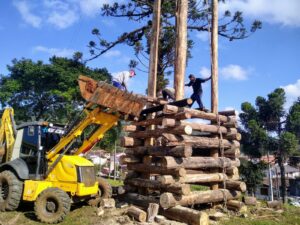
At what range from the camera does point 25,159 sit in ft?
35.1

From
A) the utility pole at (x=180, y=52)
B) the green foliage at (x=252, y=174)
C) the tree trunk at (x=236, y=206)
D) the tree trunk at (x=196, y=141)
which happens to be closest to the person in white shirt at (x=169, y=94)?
the utility pole at (x=180, y=52)

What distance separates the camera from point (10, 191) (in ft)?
32.3

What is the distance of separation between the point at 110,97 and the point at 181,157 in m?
2.72

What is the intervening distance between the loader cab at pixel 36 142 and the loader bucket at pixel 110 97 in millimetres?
2078

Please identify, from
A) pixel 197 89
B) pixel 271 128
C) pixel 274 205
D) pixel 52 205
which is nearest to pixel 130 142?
pixel 197 89

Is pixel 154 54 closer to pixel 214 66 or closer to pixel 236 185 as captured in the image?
pixel 214 66

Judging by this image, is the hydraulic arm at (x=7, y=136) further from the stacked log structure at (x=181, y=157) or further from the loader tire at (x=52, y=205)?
the stacked log structure at (x=181, y=157)

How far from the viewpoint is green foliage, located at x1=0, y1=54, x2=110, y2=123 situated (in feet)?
108

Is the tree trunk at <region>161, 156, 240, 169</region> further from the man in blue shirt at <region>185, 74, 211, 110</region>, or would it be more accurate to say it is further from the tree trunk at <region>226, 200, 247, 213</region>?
the man in blue shirt at <region>185, 74, 211, 110</region>

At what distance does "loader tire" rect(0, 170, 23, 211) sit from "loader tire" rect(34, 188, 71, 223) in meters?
1.09

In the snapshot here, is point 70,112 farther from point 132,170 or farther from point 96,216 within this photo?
point 96,216

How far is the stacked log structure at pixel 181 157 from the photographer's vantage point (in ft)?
31.0

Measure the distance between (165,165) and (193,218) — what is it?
5.51 feet

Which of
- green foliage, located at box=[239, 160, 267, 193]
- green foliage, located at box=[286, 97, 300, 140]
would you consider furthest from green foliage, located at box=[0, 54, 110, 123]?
green foliage, located at box=[286, 97, 300, 140]
